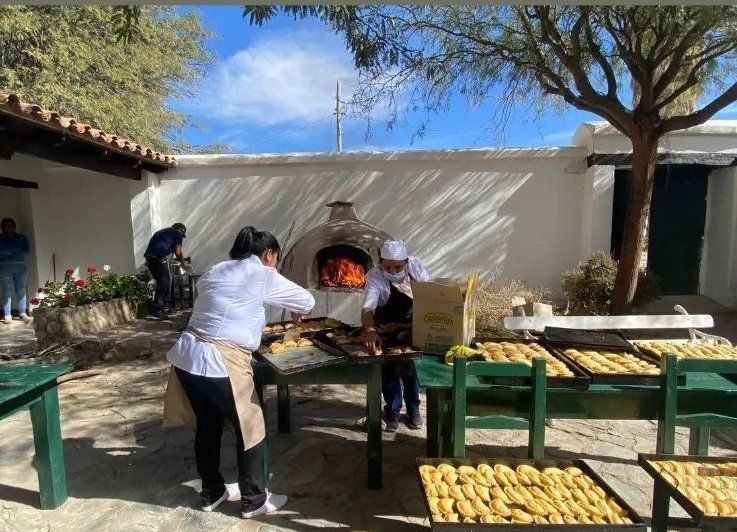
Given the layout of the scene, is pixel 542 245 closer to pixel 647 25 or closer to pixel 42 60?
pixel 647 25

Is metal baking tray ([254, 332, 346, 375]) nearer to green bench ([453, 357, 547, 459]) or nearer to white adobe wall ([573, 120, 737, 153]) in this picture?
green bench ([453, 357, 547, 459])

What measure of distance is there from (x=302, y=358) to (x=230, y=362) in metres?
0.43

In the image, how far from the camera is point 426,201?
329 inches

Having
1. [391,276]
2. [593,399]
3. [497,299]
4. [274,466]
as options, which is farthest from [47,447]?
[497,299]

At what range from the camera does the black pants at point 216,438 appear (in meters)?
2.71

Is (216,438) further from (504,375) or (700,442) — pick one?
(700,442)

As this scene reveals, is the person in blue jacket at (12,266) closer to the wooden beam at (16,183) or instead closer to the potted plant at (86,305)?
the wooden beam at (16,183)

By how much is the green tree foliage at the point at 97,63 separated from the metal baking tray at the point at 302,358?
716 centimetres

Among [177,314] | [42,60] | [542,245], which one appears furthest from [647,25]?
[42,60]

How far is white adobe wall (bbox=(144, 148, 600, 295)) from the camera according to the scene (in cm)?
820

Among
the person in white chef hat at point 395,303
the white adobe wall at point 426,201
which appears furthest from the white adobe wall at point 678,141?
the person in white chef hat at point 395,303

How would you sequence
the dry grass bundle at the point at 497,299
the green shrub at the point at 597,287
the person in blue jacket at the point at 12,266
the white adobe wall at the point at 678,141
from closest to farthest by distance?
1. the dry grass bundle at the point at 497,299
2. the green shrub at the point at 597,287
3. the white adobe wall at the point at 678,141
4. the person in blue jacket at the point at 12,266

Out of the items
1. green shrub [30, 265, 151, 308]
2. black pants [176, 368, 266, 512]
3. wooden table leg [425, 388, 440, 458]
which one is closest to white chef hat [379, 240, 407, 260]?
wooden table leg [425, 388, 440, 458]

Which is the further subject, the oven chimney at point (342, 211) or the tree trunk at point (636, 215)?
the oven chimney at point (342, 211)
